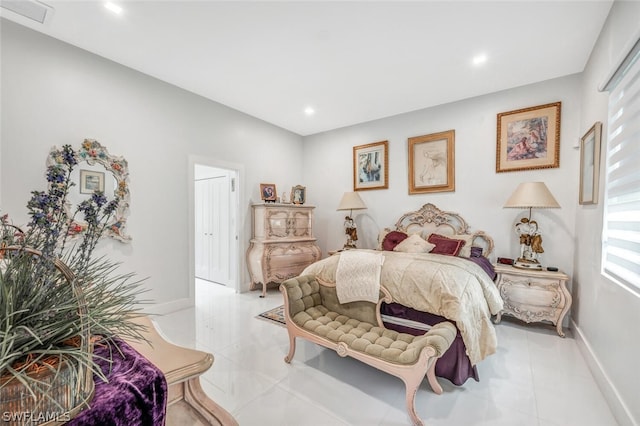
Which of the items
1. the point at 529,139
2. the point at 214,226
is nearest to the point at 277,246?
the point at 214,226

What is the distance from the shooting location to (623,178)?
1822 millimetres

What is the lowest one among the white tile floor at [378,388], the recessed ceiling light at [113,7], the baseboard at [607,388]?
the white tile floor at [378,388]

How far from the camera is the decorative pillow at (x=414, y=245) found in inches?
138

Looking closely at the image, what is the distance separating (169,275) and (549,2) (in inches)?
184

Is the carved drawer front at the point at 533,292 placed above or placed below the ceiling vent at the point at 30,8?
below

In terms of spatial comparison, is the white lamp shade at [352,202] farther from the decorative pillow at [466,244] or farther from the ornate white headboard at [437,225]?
the decorative pillow at [466,244]

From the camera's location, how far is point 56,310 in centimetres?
60

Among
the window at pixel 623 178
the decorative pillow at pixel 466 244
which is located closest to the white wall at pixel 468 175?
the decorative pillow at pixel 466 244

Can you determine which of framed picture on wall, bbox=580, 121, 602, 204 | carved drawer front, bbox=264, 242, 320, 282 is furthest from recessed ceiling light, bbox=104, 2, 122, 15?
framed picture on wall, bbox=580, 121, 602, 204

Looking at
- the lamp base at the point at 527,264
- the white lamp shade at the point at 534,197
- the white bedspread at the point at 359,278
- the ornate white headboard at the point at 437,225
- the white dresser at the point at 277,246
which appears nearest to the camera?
the white bedspread at the point at 359,278

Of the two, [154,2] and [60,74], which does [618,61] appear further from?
[60,74]

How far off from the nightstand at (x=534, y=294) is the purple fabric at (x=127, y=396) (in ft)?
11.5

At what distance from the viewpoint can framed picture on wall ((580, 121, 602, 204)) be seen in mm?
2325

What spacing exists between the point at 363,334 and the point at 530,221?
2.66 m
